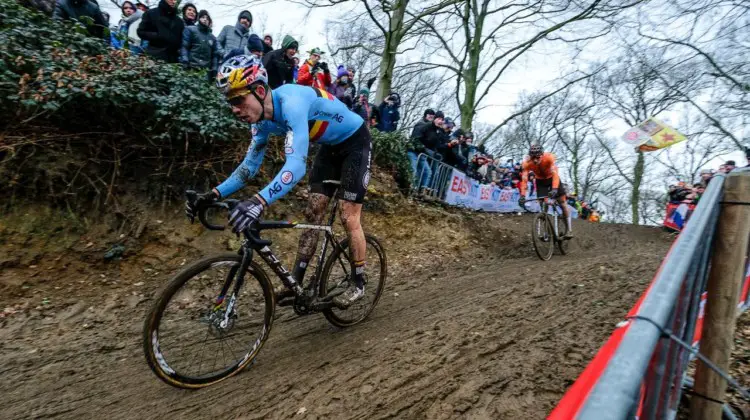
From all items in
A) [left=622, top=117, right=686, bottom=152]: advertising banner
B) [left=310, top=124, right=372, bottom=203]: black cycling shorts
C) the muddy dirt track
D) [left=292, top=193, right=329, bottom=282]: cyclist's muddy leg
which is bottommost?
the muddy dirt track

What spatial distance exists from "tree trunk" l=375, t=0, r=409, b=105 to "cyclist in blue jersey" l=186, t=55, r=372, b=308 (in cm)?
896

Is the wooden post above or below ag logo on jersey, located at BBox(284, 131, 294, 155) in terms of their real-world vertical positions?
below

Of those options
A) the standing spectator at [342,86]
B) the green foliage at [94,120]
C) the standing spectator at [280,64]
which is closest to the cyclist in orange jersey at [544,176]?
the standing spectator at [342,86]

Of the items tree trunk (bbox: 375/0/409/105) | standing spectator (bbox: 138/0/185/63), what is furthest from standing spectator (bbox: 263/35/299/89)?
tree trunk (bbox: 375/0/409/105)

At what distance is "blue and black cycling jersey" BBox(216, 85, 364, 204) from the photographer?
9.28 ft

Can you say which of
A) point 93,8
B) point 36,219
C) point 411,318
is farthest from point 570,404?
point 93,8

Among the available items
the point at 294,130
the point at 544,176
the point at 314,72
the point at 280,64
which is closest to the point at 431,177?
the point at 544,176

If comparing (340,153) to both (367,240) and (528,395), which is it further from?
(528,395)

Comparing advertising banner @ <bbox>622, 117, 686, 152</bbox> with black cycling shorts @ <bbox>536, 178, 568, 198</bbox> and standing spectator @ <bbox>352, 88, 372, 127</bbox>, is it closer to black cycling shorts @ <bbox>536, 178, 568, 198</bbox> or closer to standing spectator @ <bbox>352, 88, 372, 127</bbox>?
black cycling shorts @ <bbox>536, 178, 568, 198</bbox>

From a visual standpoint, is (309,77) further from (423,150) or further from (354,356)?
(354,356)

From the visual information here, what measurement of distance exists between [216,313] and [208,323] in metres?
0.10

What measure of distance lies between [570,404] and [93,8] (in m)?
7.78

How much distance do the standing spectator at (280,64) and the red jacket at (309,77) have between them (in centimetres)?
26

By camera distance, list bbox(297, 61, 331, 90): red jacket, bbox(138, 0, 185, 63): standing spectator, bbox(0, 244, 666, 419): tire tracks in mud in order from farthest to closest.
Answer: bbox(297, 61, 331, 90): red jacket → bbox(138, 0, 185, 63): standing spectator → bbox(0, 244, 666, 419): tire tracks in mud
